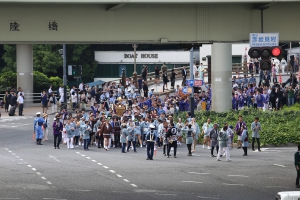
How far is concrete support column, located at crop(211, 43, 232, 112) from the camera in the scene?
36.7 metres

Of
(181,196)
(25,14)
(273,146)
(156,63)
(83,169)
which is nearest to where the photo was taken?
(181,196)

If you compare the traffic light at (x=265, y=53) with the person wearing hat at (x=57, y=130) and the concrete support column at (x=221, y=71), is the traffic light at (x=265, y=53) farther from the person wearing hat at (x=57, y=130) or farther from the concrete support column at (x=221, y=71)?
the person wearing hat at (x=57, y=130)

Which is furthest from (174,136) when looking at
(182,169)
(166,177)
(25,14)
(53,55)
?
(53,55)

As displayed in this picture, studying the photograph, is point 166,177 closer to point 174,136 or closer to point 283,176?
point 283,176

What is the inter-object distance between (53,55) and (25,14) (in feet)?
146

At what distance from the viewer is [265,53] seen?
24438mm

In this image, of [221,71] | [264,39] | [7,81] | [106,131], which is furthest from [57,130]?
[7,81]

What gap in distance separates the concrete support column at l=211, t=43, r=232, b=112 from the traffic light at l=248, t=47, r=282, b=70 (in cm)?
1208

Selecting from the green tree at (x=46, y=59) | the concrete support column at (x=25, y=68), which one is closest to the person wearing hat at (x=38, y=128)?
the concrete support column at (x=25, y=68)

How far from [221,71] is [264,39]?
11.6 m

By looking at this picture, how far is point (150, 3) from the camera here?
2611cm

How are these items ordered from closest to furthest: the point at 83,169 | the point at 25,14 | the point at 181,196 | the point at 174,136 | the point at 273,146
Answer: the point at 181,196, the point at 25,14, the point at 83,169, the point at 174,136, the point at 273,146

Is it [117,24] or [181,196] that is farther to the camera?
[117,24]

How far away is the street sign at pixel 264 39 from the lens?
25.2 meters
